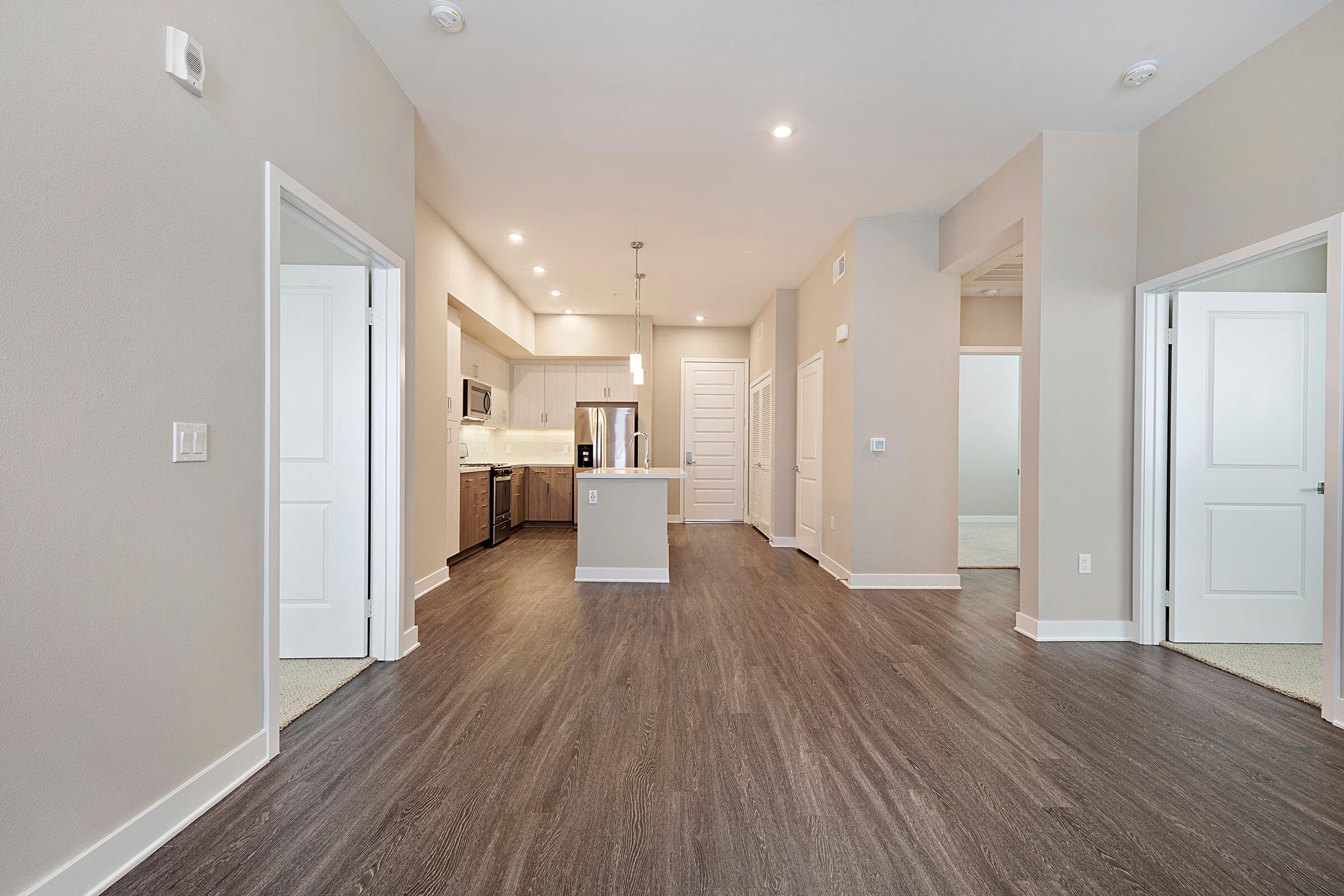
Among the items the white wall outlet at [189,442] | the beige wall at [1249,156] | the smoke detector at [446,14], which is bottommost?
the white wall outlet at [189,442]

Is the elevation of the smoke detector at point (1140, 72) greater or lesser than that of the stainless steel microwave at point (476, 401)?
greater

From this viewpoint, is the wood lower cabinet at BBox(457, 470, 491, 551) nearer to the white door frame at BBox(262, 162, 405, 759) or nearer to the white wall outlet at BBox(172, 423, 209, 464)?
the white door frame at BBox(262, 162, 405, 759)

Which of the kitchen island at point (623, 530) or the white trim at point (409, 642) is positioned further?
the kitchen island at point (623, 530)

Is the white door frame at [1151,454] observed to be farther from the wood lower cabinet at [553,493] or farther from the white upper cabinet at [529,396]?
the white upper cabinet at [529,396]

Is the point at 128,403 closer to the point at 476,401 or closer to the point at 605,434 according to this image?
the point at 476,401

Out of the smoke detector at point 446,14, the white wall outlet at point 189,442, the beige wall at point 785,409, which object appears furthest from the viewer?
the beige wall at point 785,409

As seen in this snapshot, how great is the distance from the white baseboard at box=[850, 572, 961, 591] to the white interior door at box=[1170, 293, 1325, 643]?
1.59 meters

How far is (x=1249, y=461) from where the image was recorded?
343 centimetres

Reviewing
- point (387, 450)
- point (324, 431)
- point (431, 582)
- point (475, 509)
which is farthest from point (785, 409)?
point (324, 431)

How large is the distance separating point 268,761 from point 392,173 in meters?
2.66

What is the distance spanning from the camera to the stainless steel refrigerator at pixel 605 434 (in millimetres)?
8516

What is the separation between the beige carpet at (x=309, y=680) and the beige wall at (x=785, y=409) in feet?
16.1

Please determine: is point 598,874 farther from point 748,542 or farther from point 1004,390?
point 1004,390

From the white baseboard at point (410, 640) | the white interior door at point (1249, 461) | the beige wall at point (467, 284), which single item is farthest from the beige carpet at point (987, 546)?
the beige wall at point (467, 284)
